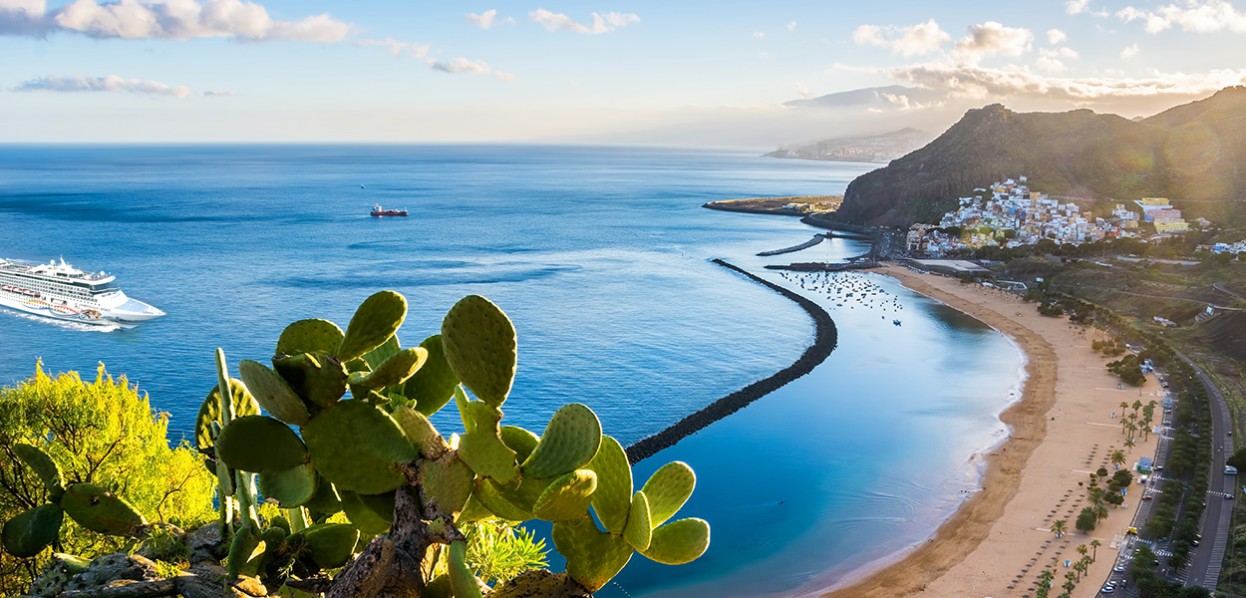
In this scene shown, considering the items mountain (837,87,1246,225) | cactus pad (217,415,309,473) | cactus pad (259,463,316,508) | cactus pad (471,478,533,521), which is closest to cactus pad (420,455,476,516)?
cactus pad (471,478,533,521)

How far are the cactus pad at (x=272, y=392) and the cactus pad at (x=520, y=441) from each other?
2.61 ft

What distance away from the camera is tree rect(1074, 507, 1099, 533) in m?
23.4

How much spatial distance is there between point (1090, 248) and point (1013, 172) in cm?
4593

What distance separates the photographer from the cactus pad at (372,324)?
3047 millimetres

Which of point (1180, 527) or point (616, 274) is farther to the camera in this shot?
point (616, 274)

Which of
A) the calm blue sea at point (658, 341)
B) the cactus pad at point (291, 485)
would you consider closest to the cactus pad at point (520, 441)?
the cactus pad at point (291, 485)

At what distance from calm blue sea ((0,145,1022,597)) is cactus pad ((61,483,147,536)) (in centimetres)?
1908

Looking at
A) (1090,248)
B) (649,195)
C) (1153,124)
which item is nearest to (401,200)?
(649,195)

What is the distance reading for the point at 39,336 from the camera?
44.6m

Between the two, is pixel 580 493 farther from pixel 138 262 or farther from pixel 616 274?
pixel 138 262

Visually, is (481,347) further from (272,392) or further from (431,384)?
(431,384)

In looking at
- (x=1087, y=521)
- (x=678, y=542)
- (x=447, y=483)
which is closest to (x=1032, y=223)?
(x=1087, y=521)

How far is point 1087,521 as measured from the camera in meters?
23.5

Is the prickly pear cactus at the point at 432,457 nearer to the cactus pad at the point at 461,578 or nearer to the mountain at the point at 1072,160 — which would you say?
the cactus pad at the point at 461,578
